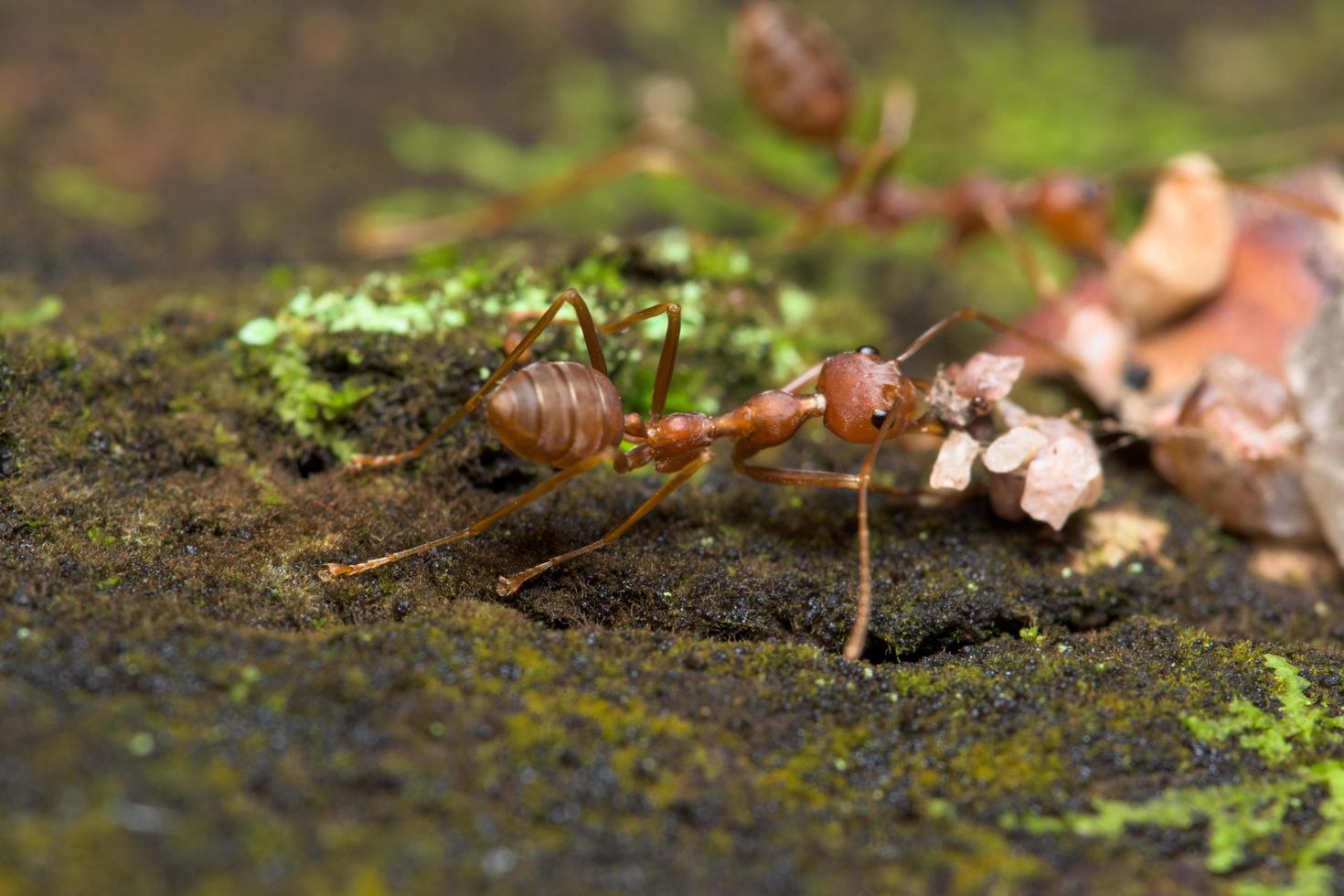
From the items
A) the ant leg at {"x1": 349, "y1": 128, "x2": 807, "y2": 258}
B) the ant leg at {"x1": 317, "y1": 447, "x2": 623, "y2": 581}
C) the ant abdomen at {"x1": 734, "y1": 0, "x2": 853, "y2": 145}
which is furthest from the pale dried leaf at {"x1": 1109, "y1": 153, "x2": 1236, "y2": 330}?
the ant leg at {"x1": 317, "y1": 447, "x2": 623, "y2": 581}

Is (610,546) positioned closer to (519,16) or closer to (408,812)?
(408,812)

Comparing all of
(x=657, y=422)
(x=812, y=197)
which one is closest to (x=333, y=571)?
(x=657, y=422)

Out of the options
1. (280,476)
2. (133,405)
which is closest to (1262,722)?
(280,476)

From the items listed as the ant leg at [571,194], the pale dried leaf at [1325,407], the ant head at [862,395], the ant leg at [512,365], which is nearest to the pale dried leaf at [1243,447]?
the pale dried leaf at [1325,407]

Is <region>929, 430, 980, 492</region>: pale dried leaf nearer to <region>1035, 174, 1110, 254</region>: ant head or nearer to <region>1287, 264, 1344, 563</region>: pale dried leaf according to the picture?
<region>1287, 264, 1344, 563</region>: pale dried leaf

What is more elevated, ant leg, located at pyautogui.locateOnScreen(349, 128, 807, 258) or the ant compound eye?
ant leg, located at pyautogui.locateOnScreen(349, 128, 807, 258)

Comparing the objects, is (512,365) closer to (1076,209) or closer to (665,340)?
(665,340)
